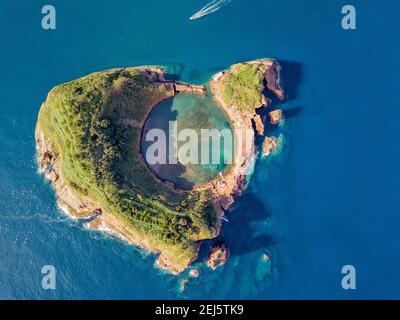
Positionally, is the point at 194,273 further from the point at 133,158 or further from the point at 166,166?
the point at 133,158

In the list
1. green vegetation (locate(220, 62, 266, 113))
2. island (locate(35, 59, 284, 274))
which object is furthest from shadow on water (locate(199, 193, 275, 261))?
green vegetation (locate(220, 62, 266, 113))

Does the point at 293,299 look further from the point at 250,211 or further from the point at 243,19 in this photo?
the point at 243,19

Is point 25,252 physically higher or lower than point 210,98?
lower

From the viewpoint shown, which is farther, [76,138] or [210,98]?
[210,98]

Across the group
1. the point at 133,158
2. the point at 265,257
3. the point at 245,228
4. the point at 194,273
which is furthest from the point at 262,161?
the point at 194,273
